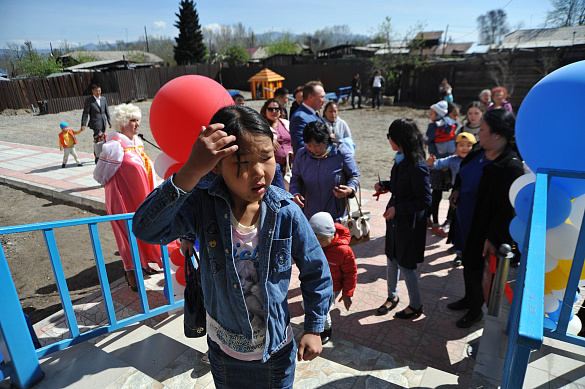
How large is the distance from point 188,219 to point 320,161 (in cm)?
216

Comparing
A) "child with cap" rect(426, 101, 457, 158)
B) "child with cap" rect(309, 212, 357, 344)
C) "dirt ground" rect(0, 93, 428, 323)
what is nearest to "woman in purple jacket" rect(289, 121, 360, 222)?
"child with cap" rect(309, 212, 357, 344)

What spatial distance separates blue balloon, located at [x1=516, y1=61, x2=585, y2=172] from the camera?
2.03 meters

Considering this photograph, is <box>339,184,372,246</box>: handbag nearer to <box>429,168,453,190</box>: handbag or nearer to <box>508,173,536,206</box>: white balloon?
<box>508,173,536,206</box>: white balloon

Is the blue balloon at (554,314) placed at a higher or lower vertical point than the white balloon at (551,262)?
lower

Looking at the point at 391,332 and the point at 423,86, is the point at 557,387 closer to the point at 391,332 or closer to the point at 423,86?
the point at 391,332

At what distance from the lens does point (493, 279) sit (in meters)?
2.73

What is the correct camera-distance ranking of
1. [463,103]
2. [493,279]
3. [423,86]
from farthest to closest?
[423,86], [463,103], [493,279]

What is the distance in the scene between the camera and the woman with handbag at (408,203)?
3033 millimetres

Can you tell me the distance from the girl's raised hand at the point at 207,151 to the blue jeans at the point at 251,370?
33.8 inches

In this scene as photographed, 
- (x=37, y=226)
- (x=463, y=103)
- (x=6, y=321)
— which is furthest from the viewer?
(x=463, y=103)

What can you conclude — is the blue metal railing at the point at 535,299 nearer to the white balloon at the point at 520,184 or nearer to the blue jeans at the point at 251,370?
the white balloon at the point at 520,184

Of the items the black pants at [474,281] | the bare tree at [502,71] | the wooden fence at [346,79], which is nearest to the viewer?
the black pants at [474,281]

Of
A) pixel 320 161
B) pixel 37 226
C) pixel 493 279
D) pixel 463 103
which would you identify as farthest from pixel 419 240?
pixel 463 103

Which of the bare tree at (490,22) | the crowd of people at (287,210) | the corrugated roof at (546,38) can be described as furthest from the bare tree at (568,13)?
the bare tree at (490,22)
